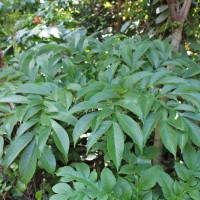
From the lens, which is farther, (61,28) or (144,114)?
(61,28)

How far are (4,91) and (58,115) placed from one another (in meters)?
0.24

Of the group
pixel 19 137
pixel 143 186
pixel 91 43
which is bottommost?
pixel 143 186

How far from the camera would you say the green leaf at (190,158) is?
791 mm

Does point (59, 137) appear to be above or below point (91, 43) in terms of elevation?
below

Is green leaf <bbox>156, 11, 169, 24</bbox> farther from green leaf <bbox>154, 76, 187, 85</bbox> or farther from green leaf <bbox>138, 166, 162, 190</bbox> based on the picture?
green leaf <bbox>138, 166, 162, 190</bbox>

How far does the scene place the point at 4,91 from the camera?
2.83 ft

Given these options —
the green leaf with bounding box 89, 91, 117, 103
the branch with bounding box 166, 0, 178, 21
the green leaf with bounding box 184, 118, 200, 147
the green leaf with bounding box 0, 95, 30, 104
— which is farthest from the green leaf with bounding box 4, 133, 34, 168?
the branch with bounding box 166, 0, 178, 21

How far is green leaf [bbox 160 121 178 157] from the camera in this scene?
0.68m

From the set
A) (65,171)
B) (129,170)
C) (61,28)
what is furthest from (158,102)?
(61,28)

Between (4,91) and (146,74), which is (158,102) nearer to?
(146,74)

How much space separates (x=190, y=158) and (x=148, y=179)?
0.47ft

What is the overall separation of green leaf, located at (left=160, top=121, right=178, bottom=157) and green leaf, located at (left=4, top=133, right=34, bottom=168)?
0.36 m

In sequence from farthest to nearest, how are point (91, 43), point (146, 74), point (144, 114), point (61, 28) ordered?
point (61, 28) → point (91, 43) → point (146, 74) → point (144, 114)

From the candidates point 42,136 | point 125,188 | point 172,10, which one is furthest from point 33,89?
point 172,10
